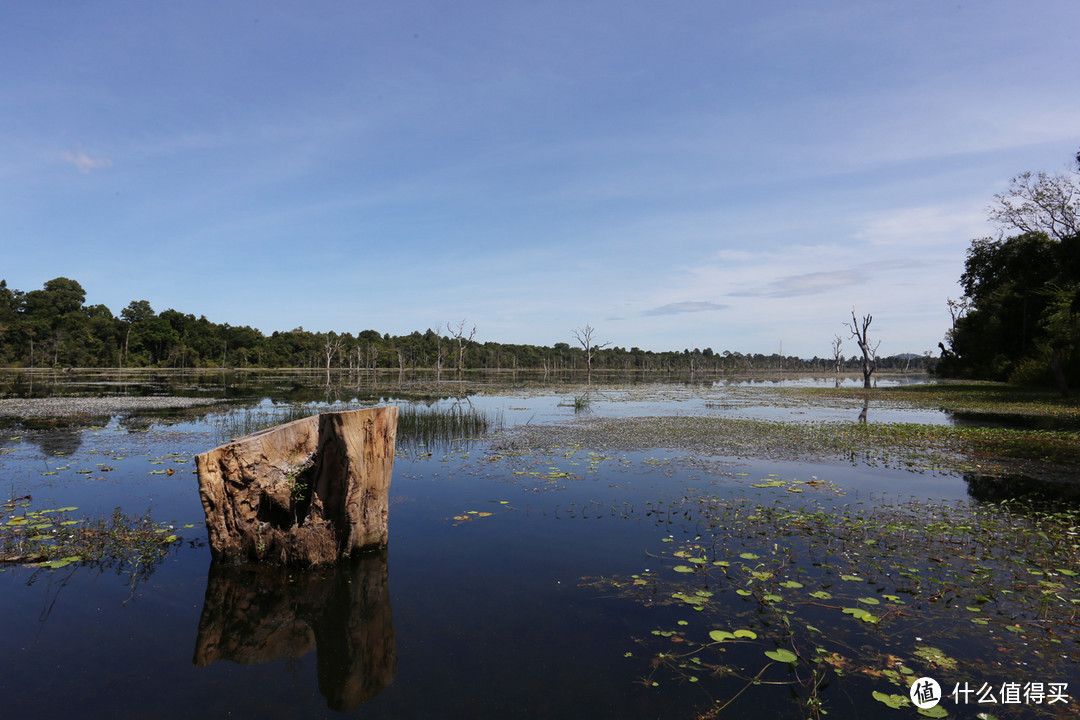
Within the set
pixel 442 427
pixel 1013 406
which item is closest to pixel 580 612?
pixel 442 427

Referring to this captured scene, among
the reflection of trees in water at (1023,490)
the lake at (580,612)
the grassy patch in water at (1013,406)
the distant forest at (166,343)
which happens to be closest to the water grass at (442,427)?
the lake at (580,612)

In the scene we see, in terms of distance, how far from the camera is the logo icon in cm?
364

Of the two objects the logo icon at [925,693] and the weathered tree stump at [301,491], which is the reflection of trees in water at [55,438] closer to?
the weathered tree stump at [301,491]

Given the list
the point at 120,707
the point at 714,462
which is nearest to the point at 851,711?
the point at 120,707

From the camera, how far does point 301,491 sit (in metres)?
6.52

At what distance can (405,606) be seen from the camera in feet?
17.1

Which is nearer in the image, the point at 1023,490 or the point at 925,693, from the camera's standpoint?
the point at 925,693

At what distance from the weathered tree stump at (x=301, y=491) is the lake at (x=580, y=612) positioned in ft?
1.06

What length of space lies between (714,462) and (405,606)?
28.8 feet

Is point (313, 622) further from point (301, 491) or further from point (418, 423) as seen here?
point (418, 423)

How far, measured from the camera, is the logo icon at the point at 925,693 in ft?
11.9

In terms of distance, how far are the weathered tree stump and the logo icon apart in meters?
5.50

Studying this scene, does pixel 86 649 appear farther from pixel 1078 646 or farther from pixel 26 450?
pixel 26 450

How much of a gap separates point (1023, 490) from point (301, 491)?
12.0 m
